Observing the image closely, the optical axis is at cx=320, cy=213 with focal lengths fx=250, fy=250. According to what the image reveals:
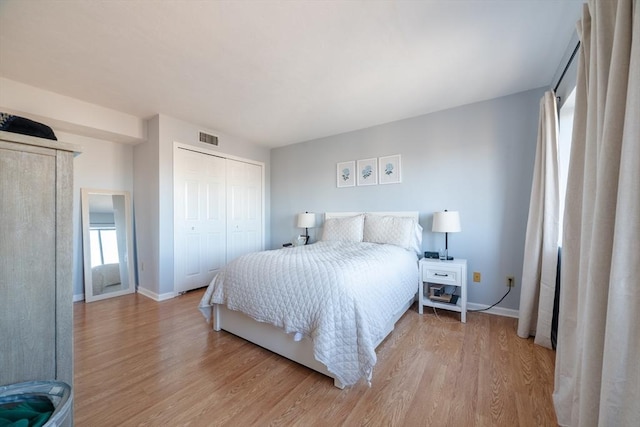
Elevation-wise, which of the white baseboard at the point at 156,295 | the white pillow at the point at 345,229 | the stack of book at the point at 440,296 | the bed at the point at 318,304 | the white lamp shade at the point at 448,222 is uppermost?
the white lamp shade at the point at 448,222

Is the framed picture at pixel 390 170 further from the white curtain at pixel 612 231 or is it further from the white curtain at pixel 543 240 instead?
the white curtain at pixel 612 231

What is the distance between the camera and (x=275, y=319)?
5.89 ft

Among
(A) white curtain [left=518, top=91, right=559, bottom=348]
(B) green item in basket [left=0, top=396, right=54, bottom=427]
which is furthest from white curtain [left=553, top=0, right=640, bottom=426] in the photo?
(B) green item in basket [left=0, top=396, right=54, bottom=427]

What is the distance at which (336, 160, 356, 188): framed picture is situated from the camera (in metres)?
3.69

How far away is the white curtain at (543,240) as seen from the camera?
6.68ft

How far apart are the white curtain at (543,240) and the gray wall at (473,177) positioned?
43 centimetres

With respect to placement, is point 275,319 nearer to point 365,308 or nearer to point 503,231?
point 365,308

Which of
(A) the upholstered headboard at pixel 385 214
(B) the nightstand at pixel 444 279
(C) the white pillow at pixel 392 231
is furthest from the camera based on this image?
(A) the upholstered headboard at pixel 385 214

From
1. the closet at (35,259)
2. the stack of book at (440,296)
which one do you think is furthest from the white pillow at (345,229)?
the closet at (35,259)

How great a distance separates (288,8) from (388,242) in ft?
7.70

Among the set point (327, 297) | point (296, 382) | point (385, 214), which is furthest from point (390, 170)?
point (296, 382)

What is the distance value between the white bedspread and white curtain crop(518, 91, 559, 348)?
3.51ft

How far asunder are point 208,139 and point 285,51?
7.32ft

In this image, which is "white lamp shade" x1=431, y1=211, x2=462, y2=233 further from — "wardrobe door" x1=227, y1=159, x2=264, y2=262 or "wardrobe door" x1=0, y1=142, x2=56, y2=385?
"wardrobe door" x1=227, y1=159, x2=264, y2=262
